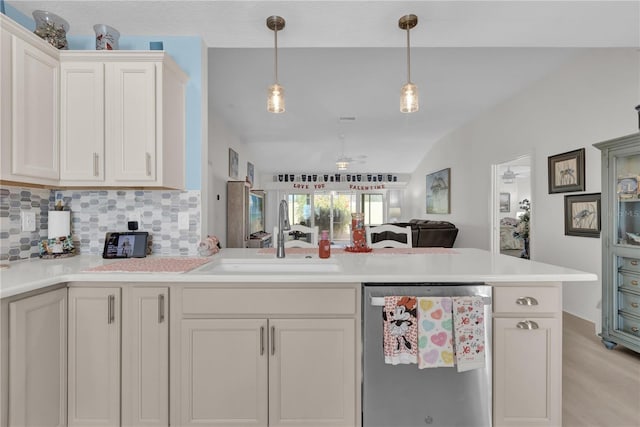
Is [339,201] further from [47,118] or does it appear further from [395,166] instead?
[47,118]

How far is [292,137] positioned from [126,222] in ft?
16.8

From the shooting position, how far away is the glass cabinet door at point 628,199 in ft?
8.13

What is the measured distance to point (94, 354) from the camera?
1.53 meters

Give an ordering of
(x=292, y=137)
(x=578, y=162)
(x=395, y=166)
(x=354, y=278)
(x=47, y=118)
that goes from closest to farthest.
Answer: (x=354, y=278) < (x=47, y=118) < (x=578, y=162) < (x=292, y=137) < (x=395, y=166)

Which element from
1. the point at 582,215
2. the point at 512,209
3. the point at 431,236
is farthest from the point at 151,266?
the point at 512,209

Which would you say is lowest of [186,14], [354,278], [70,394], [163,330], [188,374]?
[70,394]

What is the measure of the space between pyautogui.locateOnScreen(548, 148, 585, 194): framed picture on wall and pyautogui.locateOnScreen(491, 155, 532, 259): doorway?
1.92 ft

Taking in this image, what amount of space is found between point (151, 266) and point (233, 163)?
436 cm

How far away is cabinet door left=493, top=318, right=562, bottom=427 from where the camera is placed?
4.98 ft

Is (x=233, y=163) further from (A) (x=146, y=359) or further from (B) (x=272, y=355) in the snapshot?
(B) (x=272, y=355)

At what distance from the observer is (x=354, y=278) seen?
147 cm

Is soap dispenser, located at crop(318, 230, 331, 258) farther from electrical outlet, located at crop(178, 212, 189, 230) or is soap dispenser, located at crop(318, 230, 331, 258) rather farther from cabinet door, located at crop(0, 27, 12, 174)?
cabinet door, located at crop(0, 27, 12, 174)

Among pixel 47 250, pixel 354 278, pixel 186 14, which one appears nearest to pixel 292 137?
pixel 186 14

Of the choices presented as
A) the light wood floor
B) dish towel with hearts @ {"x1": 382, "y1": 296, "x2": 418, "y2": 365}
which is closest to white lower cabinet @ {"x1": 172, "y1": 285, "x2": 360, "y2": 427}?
dish towel with hearts @ {"x1": 382, "y1": 296, "x2": 418, "y2": 365}
